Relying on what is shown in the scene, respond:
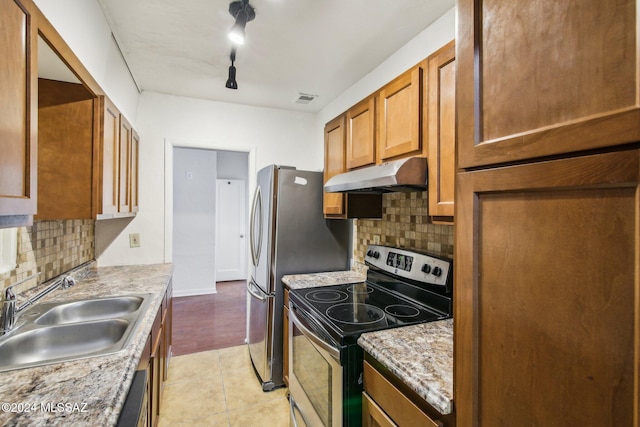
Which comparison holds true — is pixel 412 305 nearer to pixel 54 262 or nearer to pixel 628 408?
pixel 628 408

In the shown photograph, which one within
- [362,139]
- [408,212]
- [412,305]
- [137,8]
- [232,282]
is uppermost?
[137,8]

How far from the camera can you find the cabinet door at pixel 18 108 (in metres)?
0.79

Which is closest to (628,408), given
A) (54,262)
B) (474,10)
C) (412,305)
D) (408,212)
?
(474,10)

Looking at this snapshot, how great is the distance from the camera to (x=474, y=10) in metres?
0.74

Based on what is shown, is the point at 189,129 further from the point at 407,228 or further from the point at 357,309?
the point at 357,309

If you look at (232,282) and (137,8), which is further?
(232,282)

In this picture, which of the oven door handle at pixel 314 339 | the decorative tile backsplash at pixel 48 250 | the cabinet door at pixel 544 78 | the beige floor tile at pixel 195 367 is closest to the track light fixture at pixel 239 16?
the cabinet door at pixel 544 78

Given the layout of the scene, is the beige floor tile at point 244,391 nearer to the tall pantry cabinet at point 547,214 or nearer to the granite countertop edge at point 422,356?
the granite countertop edge at point 422,356

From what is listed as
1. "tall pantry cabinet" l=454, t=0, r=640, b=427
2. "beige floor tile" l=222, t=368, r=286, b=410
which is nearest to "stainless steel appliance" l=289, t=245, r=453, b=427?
"beige floor tile" l=222, t=368, r=286, b=410

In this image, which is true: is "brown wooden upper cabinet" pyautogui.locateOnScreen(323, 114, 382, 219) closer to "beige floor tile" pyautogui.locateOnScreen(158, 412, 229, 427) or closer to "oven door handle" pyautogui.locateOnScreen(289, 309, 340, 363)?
"oven door handle" pyautogui.locateOnScreen(289, 309, 340, 363)

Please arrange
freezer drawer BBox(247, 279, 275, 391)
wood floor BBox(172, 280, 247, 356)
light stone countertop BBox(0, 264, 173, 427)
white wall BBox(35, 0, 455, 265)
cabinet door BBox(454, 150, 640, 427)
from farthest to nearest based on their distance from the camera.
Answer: wood floor BBox(172, 280, 247, 356)
freezer drawer BBox(247, 279, 275, 391)
white wall BBox(35, 0, 455, 265)
light stone countertop BBox(0, 264, 173, 427)
cabinet door BBox(454, 150, 640, 427)

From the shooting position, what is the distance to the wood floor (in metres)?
3.12

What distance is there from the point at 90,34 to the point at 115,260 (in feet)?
6.12

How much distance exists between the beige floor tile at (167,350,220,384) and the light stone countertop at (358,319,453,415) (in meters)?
1.90
